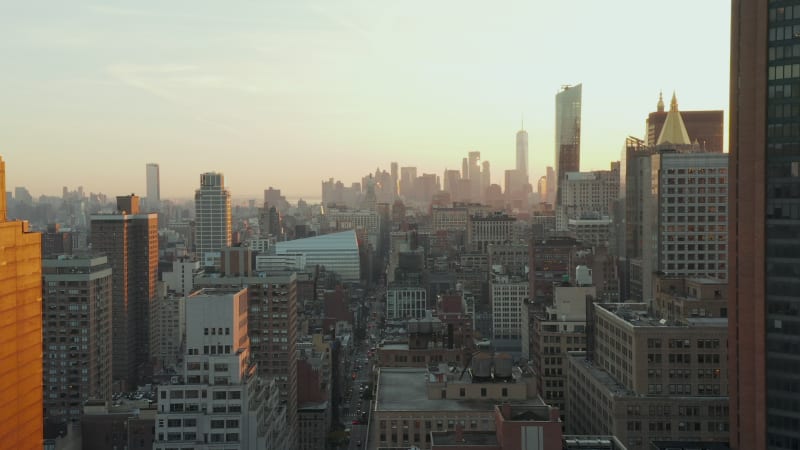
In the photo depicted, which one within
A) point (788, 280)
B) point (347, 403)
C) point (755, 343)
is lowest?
point (347, 403)

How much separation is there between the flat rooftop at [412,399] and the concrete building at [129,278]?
71478 millimetres

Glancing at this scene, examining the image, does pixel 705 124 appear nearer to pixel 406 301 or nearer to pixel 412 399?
pixel 406 301

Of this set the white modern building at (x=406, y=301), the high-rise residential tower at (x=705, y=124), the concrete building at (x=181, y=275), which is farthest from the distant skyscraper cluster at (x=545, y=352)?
the concrete building at (x=181, y=275)

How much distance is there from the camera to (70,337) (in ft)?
316

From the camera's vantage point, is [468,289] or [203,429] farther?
[468,289]

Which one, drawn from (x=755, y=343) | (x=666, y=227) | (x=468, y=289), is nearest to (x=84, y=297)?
(x=666, y=227)

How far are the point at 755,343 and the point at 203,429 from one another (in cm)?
3103

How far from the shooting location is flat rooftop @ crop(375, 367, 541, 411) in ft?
173

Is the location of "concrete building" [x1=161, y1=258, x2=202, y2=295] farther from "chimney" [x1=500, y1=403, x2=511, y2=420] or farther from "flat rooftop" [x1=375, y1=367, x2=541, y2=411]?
"chimney" [x1=500, y1=403, x2=511, y2=420]

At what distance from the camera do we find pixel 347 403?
115 meters

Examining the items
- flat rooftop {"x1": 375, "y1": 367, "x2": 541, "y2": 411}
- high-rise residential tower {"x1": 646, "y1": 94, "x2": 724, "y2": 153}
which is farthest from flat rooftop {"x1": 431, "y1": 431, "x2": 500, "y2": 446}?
high-rise residential tower {"x1": 646, "y1": 94, "x2": 724, "y2": 153}

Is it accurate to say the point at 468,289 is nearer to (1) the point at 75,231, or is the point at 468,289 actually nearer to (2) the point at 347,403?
(2) the point at 347,403

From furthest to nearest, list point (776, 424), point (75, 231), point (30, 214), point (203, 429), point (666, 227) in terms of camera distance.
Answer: point (75, 231) → point (30, 214) → point (666, 227) → point (203, 429) → point (776, 424)

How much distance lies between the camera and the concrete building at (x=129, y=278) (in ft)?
418
